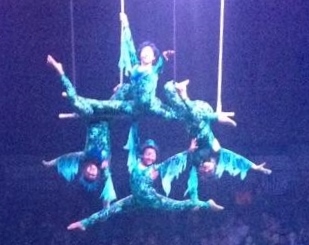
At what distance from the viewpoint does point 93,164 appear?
2363 mm

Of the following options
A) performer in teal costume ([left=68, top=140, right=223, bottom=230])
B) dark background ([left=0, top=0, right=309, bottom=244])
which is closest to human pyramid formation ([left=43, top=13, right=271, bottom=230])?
performer in teal costume ([left=68, top=140, right=223, bottom=230])

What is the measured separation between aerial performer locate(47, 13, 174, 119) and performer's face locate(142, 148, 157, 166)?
127 millimetres

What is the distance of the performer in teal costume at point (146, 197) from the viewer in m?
2.37

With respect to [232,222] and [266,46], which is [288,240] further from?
[266,46]

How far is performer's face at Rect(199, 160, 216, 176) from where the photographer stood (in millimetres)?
2389

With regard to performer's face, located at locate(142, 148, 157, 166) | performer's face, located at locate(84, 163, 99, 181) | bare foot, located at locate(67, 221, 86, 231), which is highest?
performer's face, located at locate(142, 148, 157, 166)

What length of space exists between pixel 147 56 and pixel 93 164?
412 mm

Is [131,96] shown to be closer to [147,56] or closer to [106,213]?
[147,56]

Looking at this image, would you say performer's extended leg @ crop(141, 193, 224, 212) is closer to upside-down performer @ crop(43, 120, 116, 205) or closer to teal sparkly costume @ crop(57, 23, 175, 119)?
upside-down performer @ crop(43, 120, 116, 205)

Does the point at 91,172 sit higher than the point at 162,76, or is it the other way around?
the point at 162,76

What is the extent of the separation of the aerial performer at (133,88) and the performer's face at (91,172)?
0.18m

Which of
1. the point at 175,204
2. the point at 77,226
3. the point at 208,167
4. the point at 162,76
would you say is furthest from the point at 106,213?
the point at 162,76

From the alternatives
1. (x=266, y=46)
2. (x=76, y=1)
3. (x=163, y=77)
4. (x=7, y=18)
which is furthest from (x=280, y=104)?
(x=7, y=18)

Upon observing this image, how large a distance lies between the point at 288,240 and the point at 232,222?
23 centimetres
